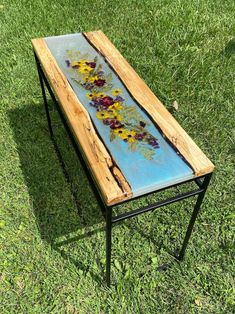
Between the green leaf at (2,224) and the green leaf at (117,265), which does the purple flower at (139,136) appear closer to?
the green leaf at (117,265)

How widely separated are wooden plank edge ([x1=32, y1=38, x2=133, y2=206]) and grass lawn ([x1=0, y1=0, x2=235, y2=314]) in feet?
2.91

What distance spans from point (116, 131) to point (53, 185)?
1094mm

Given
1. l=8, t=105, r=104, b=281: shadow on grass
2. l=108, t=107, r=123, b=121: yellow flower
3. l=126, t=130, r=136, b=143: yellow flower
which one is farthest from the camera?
l=8, t=105, r=104, b=281: shadow on grass

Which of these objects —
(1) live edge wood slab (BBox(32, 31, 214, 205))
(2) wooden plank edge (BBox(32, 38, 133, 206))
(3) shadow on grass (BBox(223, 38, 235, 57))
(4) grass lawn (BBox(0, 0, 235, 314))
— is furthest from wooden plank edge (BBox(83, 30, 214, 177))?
(3) shadow on grass (BBox(223, 38, 235, 57))

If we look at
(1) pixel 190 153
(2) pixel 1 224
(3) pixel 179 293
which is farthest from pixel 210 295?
(2) pixel 1 224

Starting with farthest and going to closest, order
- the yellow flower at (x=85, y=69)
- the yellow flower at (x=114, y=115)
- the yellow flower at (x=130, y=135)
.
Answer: the yellow flower at (x=85, y=69) → the yellow flower at (x=114, y=115) → the yellow flower at (x=130, y=135)

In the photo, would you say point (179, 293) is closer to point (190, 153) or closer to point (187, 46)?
point (190, 153)

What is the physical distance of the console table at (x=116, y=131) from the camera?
64.1 inches

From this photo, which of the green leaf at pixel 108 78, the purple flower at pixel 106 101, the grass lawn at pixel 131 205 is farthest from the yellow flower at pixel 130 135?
the grass lawn at pixel 131 205

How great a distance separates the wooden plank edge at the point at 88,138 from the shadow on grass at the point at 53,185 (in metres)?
0.86

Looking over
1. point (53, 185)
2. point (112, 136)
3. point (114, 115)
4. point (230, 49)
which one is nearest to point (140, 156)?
point (112, 136)

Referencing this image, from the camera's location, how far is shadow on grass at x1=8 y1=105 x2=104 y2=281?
251cm

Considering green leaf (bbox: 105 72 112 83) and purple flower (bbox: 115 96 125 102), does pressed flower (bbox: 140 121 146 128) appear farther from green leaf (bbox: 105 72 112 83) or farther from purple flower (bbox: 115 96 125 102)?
green leaf (bbox: 105 72 112 83)

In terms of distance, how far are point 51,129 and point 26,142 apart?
242 mm
